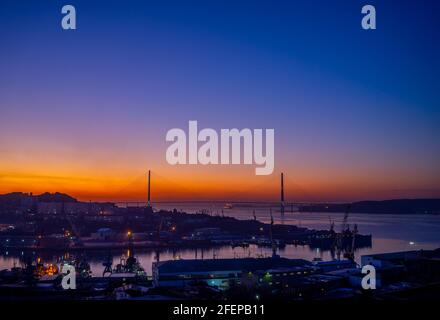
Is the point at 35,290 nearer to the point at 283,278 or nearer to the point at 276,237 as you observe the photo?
the point at 283,278

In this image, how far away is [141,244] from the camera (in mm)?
11297

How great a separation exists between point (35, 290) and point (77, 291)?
1.18ft

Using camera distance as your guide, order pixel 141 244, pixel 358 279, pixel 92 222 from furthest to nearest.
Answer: pixel 92 222 → pixel 141 244 → pixel 358 279

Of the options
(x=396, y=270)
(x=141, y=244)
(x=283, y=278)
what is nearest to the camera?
(x=283, y=278)

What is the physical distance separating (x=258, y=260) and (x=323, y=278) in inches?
43.9

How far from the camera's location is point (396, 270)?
5449 mm
